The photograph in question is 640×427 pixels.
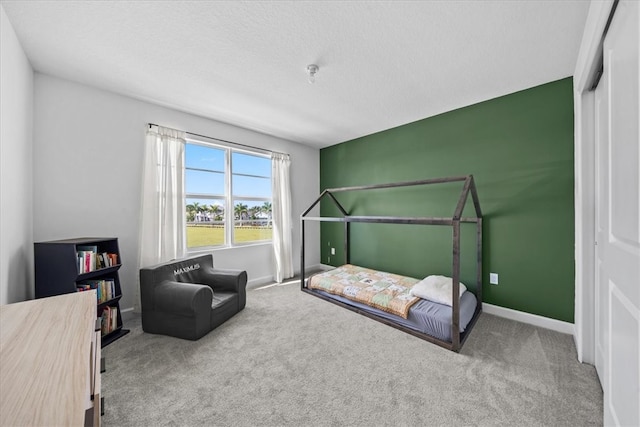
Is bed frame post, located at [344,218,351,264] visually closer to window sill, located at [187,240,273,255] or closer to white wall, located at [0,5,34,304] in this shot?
window sill, located at [187,240,273,255]

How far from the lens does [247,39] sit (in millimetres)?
1822

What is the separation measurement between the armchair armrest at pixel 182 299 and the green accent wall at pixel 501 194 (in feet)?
8.70

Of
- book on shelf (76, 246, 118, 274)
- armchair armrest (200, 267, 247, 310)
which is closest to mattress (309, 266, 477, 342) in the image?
armchair armrest (200, 267, 247, 310)

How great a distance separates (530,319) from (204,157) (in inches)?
176

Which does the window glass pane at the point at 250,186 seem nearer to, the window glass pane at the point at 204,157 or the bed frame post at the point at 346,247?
the window glass pane at the point at 204,157

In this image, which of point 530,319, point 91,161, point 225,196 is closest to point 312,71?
point 225,196

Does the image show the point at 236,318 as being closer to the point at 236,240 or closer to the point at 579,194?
the point at 236,240

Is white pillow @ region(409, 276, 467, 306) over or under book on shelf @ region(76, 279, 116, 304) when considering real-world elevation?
under

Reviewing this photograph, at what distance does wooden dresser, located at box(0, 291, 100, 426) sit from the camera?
561 mm

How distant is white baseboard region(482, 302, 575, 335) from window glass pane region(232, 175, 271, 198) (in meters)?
3.50

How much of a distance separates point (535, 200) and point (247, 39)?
3132 mm

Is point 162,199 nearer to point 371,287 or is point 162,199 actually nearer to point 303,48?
point 303,48

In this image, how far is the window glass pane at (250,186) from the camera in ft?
12.6

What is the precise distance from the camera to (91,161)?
256cm
